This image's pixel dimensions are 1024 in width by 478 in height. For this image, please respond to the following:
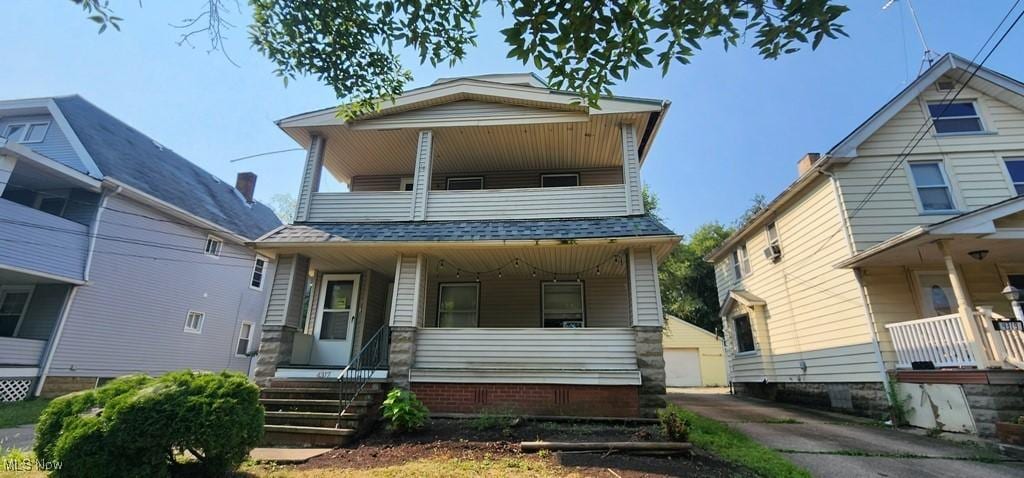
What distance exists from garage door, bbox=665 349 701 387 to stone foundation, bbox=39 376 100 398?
23.1m

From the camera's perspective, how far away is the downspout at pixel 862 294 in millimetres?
8938

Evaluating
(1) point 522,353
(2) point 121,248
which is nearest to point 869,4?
(1) point 522,353

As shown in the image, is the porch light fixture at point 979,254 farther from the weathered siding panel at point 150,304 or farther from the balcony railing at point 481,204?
the weathered siding panel at point 150,304

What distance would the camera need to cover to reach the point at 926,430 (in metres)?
7.92

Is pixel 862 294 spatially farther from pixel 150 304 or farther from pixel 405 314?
pixel 150 304

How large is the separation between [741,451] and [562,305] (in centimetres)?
494

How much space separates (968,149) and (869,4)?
6893 mm

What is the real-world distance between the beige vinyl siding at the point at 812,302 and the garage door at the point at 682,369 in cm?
889

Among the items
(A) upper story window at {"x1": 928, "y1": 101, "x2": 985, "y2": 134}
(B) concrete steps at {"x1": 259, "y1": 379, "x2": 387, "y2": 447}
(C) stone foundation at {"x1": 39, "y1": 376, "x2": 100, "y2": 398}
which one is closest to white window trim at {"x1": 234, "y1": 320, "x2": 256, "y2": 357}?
(C) stone foundation at {"x1": 39, "y1": 376, "x2": 100, "y2": 398}

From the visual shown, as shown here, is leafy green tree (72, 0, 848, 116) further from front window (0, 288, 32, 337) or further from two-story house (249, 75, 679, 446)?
front window (0, 288, 32, 337)

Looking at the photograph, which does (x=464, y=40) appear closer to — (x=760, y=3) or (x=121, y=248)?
(x=760, y=3)

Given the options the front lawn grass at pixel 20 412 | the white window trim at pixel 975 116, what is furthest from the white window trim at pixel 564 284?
the front lawn grass at pixel 20 412

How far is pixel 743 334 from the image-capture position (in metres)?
15.3

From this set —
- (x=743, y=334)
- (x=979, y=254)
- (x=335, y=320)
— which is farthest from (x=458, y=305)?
(x=743, y=334)
